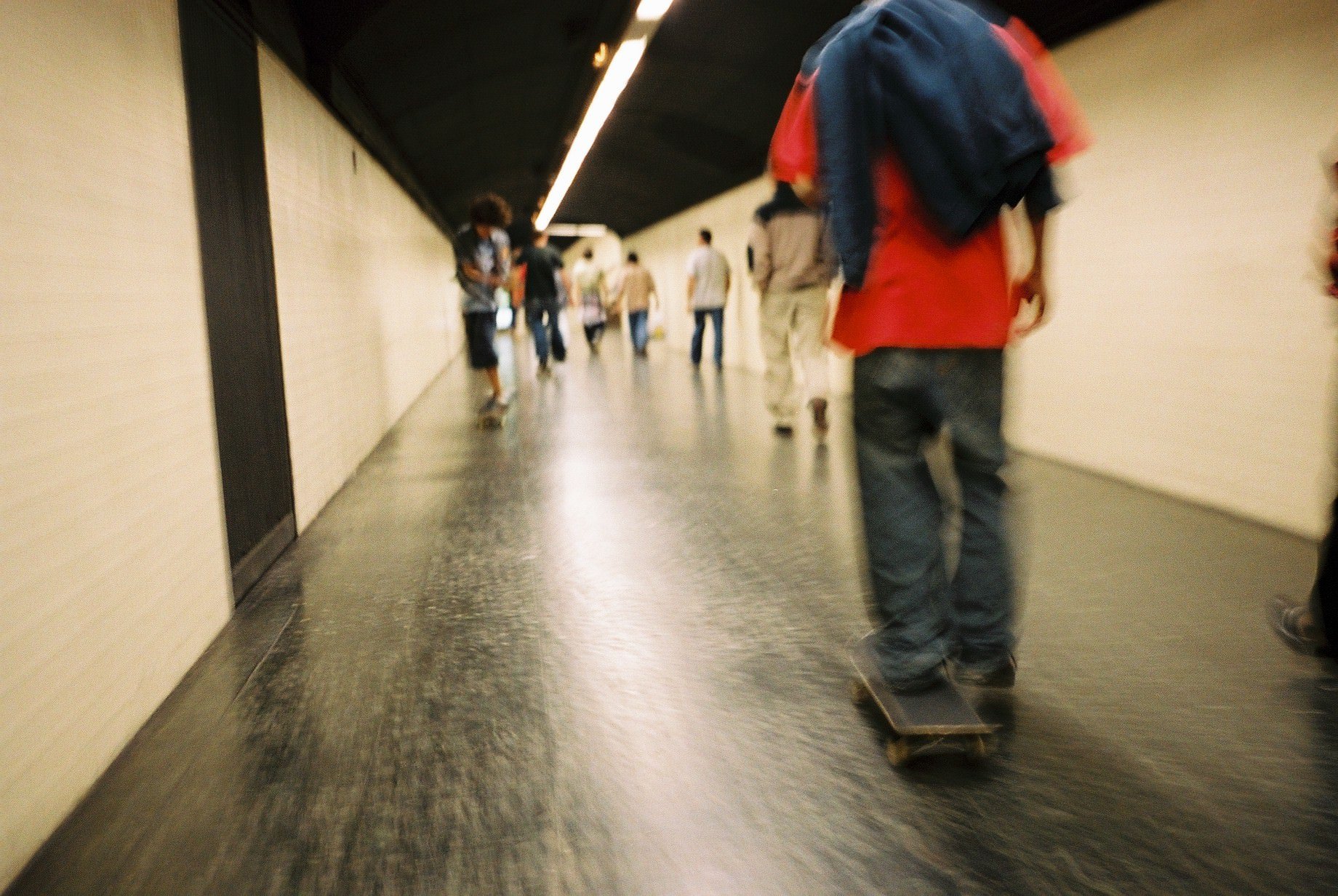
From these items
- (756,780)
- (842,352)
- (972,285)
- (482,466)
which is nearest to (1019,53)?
(972,285)

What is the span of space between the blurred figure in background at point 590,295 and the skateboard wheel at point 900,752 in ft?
46.0

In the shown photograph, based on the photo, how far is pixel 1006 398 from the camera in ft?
7.11

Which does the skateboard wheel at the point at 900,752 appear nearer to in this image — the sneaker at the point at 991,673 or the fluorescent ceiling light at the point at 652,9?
the sneaker at the point at 991,673

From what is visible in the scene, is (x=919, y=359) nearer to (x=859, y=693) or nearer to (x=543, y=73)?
(x=859, y=693)

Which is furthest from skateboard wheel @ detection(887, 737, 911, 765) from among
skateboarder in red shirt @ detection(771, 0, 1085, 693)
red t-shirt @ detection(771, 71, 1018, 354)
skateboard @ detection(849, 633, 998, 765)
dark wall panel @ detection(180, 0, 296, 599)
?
dark wall panel @ detection(180, 0, 296, 599)

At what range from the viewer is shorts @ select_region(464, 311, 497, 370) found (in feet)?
24.4

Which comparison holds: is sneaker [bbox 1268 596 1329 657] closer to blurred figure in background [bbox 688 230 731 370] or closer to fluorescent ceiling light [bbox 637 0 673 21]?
fluorescent ceiling light [bbox 637 0 673 21]

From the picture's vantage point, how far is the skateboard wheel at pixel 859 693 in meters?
2.26

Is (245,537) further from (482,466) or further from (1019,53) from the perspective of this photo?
(1019,53)

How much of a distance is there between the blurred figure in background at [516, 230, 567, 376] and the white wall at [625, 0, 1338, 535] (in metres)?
6.57

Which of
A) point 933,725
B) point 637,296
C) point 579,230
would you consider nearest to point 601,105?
point 637,296

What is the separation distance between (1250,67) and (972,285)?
303cm

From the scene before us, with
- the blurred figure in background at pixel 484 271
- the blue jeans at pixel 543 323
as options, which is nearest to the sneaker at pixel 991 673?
the blurred figure in background at pixel 484 271

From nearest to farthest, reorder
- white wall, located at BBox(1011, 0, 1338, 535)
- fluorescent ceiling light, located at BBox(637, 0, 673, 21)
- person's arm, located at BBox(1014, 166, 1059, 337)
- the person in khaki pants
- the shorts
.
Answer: person's arm, located at BBox(1014, 166, 1059, 337), white wall, located at BBox(1011, 0, 1338, 535), the person in khaki pants, fluorescent ceiling light, located at BBox(637, 0, 673, 21), the shorts
